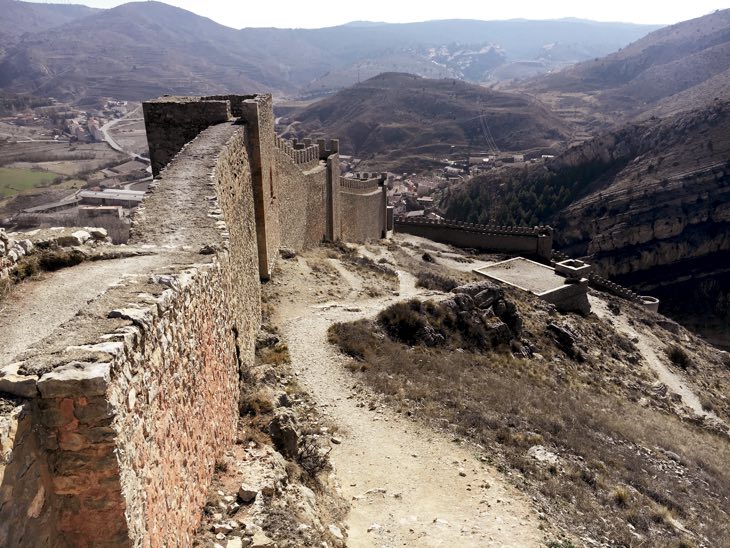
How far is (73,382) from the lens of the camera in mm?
3121

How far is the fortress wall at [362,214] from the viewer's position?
2886 cm

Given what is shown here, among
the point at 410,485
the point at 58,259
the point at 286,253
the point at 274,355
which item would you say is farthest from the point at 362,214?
the point at 58,259

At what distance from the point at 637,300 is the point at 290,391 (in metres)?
28.6

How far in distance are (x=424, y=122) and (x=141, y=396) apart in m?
117

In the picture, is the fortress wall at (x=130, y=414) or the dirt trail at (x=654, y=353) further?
the dirt trail at (x=654, y=353)

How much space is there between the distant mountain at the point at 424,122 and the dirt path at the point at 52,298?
87.3 meters

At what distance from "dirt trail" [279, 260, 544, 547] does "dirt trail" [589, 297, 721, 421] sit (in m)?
13.3

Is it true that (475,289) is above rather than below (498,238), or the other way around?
above

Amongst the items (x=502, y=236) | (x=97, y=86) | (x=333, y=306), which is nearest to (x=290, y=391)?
(x=333, y=306)

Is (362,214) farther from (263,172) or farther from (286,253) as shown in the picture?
(263,172)

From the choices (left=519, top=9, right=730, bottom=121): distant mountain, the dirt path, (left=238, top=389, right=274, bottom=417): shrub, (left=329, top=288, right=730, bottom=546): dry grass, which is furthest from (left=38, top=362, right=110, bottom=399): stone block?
(left=519, top=9, right=730, bottom=121): distant mountain

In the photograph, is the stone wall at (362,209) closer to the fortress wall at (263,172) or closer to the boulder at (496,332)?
the boulder at (496,332)

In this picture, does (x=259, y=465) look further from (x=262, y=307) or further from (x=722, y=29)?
(x=722, y=29)

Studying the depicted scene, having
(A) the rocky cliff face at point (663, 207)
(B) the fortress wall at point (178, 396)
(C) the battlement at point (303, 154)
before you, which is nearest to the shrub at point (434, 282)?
(C) the battlement at point (303, 154)
